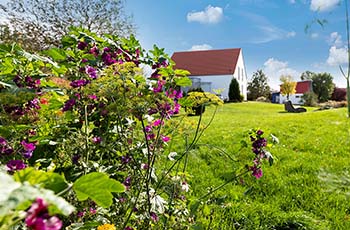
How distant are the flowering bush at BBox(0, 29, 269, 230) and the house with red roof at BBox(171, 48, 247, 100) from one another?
25.5m

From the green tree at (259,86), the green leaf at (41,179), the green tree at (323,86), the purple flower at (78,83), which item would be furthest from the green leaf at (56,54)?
the green tree at (323,86)

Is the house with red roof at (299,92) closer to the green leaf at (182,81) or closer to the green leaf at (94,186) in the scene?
the green leaf at (182,81)

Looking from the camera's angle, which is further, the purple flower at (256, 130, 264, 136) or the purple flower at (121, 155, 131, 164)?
the purple flower at (256, 130, 264, 136)

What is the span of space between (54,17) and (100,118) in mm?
14962

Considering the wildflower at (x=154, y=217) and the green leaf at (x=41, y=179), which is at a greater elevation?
the green leaf at (x=41, y=179)

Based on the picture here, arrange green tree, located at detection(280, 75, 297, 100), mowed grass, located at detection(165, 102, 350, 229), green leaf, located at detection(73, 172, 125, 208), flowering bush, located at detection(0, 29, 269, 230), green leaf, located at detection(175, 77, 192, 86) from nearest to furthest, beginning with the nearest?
green leaf, located at detection(73, 172, 125, 208) < flowering bush, located at detection(0, 29, 269, 230) < green leaf, located at detection(175, 77, 192, 86) < mowed grass, located at detection(165, 102, 350, 229) < green tree, located at detection(280, 75, 297, 100)

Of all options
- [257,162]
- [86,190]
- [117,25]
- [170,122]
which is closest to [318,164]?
[257,162]

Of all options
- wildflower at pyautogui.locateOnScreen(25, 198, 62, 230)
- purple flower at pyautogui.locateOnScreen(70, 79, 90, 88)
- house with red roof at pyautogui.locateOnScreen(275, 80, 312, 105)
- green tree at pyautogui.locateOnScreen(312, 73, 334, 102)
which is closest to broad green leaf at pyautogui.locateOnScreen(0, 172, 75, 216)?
wildflower at pyautogui.locateOnScreen(25, 198, 62, 230)

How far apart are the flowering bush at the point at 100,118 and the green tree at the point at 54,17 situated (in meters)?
13.2

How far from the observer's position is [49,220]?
33 centimetres

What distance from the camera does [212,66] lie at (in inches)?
1129

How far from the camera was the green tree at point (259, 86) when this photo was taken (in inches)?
1479

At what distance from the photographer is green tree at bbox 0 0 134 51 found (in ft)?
46.5

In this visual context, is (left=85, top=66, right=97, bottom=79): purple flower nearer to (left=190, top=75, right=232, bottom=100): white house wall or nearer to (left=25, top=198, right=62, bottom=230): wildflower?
(left=25, top=198, right=62, bottom=230): wildflower
